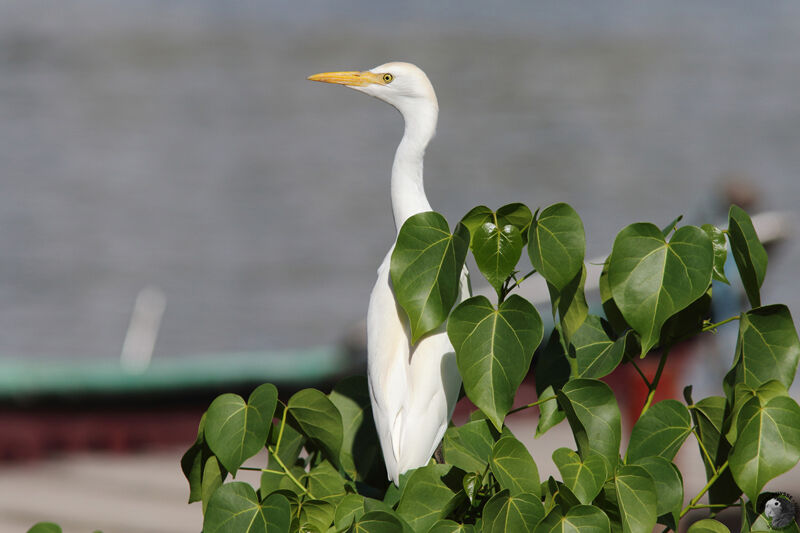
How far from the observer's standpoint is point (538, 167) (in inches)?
396

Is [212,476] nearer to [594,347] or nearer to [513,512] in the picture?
[513,512]

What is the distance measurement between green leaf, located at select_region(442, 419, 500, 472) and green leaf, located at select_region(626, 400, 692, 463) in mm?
154

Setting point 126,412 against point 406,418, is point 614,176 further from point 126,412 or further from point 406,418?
point 406,418

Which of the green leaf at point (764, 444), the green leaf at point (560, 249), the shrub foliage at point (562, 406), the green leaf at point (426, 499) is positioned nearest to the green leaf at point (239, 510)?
the shrub foliage at point (562, 406)

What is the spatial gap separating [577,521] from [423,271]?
0.28 metres

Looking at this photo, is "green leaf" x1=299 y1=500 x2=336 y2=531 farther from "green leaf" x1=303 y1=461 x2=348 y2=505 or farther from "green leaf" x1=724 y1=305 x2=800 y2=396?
"green leaf" x1=724 y1=305 x2=800 y2=396

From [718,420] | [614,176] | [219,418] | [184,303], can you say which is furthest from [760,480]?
[614,176]

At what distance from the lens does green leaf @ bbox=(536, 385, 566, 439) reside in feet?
3.37

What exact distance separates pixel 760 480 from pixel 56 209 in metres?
10.2

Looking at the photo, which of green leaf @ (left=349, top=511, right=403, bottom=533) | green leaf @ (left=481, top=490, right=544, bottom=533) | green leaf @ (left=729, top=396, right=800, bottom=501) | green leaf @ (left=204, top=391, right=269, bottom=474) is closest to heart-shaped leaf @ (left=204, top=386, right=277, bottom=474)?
green leaf @ (left=204, top=391, right=269, bottom=474)

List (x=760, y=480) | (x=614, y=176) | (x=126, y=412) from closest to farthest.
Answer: (x=760, y=480) < (x=126, y=412) < (x=614, y=176)

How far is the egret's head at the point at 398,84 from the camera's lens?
4.08 ft

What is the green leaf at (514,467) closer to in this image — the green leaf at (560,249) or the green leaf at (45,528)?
the green leaf at (560,249)

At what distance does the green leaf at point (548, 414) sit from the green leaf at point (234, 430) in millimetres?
309
